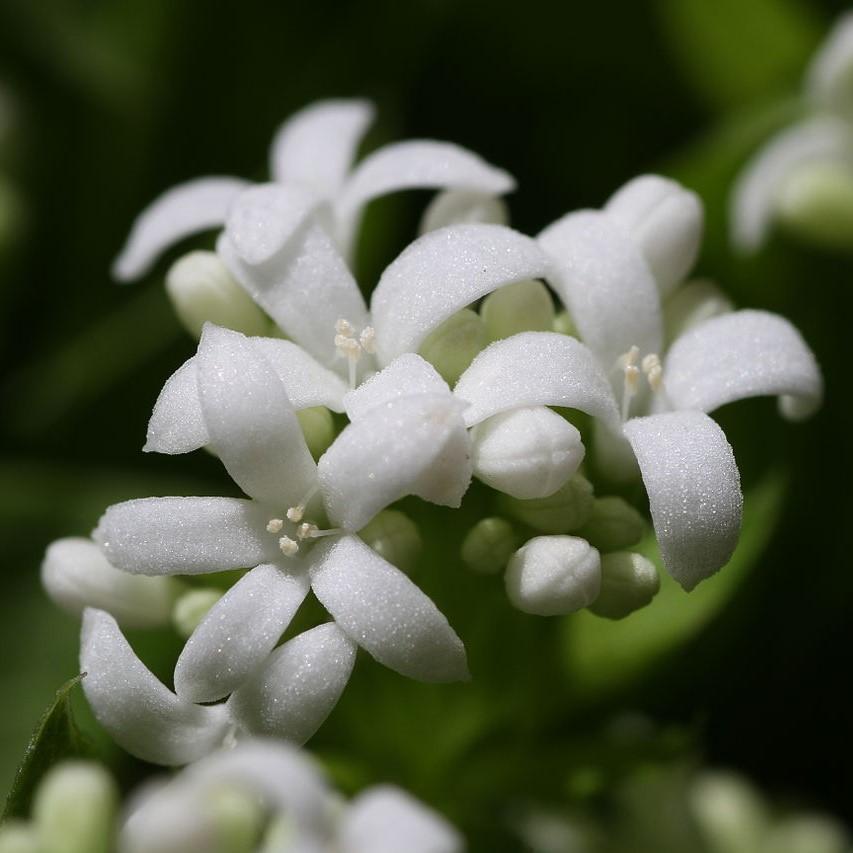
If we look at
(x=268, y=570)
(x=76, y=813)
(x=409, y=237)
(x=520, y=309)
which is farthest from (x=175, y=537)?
(x=409, y=237)

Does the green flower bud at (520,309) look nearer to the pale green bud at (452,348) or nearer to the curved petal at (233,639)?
the pale green bud at (452,348)

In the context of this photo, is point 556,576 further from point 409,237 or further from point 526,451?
point 409,237

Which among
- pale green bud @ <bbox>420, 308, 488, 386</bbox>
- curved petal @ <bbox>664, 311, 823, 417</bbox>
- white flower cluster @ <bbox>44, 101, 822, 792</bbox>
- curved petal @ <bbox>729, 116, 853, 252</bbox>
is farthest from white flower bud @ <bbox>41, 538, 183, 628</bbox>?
curved petal @ <bbox>729, 116, 853, 252</bbox>

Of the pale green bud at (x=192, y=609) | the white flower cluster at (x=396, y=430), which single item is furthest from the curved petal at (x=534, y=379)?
the pale green bud at (x=192, y=609)

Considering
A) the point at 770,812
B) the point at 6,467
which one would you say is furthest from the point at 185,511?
the point at 770,812

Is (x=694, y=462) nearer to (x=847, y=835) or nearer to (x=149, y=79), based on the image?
(x=847, y=835)

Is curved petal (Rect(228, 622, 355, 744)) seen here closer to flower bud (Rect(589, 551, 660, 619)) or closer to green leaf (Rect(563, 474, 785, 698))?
flower bud (Rect(589, 551, 660, 619))
